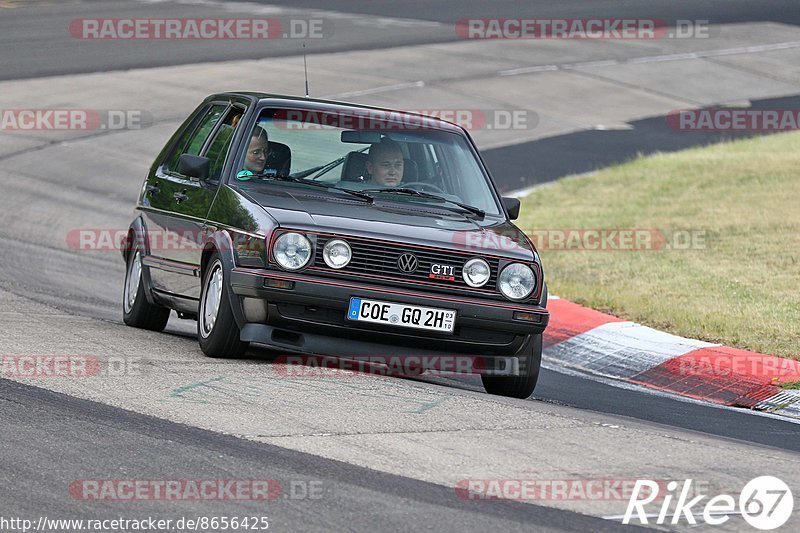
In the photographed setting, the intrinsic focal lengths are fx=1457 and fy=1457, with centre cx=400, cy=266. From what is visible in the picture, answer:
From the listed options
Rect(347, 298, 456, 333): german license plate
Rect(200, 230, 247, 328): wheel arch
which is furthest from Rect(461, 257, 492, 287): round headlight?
Rect(200, 230, 247, 328): wheel arch

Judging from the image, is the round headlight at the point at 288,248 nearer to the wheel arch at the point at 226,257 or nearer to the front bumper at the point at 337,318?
the front bumper at the point at 337,318

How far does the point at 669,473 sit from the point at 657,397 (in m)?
3.04

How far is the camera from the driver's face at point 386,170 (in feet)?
28.6

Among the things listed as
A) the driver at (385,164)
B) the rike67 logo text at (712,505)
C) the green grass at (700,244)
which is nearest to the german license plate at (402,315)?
the driver at (385,164)

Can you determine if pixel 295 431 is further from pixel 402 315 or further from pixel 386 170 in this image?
pixel 386 170

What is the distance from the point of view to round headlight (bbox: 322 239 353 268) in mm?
7738

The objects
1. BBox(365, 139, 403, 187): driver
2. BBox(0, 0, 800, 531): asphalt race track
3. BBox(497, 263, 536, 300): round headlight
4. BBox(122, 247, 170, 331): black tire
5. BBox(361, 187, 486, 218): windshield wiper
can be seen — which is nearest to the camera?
BBox(0, 0, 800, 531): asphalt race track

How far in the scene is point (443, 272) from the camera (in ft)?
25.7

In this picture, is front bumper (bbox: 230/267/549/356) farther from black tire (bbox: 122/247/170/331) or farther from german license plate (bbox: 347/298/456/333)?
black tire (bbox: 122/247/170/331)

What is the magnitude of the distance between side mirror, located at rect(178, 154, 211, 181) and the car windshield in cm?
21

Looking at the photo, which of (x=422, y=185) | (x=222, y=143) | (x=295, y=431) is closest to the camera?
(x=295, y=431)

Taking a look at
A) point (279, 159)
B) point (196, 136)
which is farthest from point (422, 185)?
point (196, 136)

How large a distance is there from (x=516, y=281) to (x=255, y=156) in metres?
1.86

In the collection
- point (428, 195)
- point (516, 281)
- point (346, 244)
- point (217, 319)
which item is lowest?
point (217, 319)
